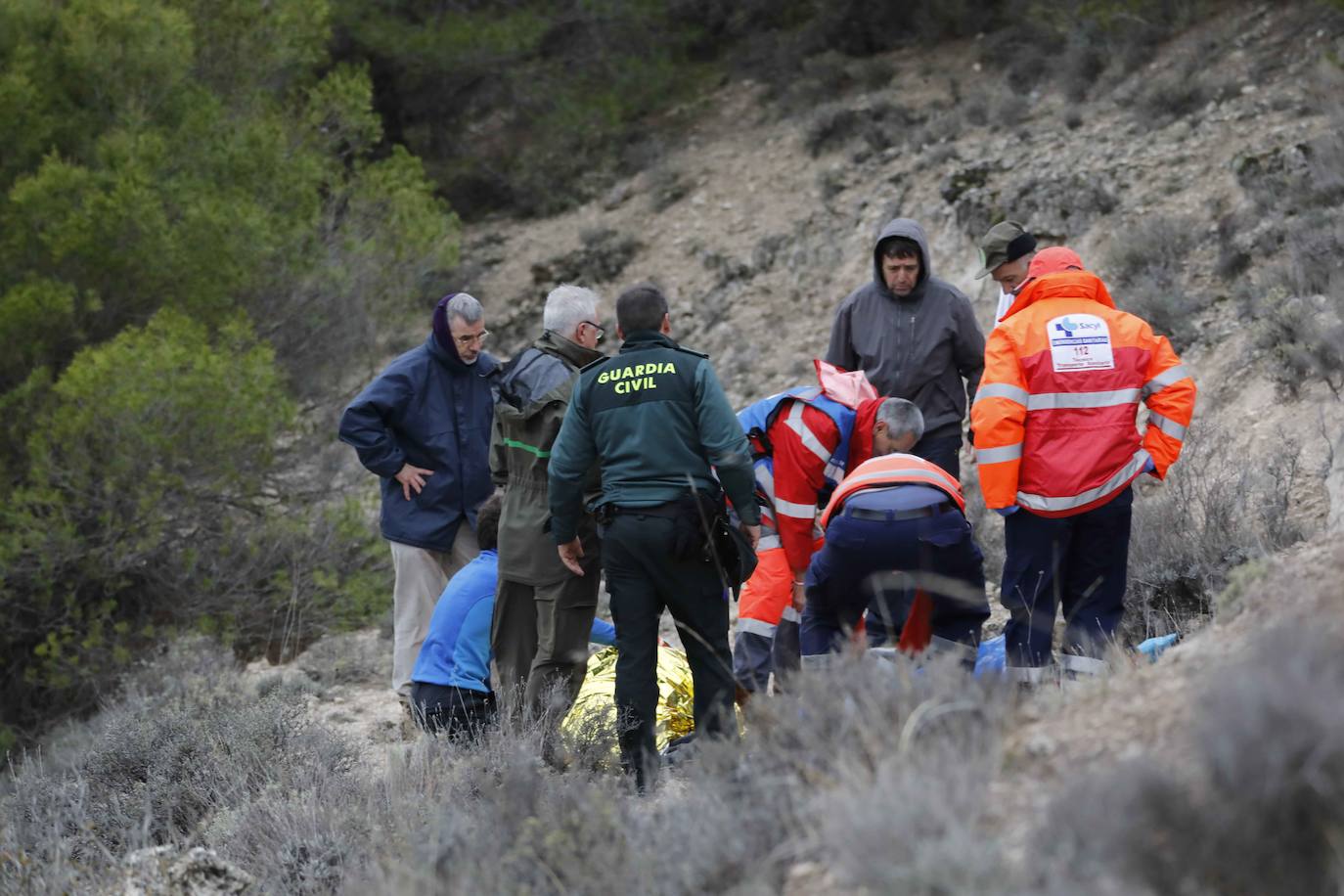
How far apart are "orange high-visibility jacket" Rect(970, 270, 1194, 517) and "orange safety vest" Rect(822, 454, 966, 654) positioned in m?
0.30

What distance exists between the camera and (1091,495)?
4777 millimetres

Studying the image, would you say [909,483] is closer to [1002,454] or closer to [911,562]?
[911,562]

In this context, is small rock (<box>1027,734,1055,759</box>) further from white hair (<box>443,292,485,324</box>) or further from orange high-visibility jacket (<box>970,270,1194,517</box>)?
white hair (<box>443,292,485,324</box>)

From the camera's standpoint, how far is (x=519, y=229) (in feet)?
56.7

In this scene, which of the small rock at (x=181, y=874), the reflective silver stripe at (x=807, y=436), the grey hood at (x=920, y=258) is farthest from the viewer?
the grey hood at (x=920, y=258)

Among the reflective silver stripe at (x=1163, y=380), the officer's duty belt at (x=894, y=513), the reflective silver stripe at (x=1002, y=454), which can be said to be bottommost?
the officer's duty belt at (x=894, y=513)

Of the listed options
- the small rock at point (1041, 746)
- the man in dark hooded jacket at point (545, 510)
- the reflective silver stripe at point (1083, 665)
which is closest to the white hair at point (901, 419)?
the reflective silver stripe at point (1083, 665)

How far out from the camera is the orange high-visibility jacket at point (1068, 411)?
15.6 ft

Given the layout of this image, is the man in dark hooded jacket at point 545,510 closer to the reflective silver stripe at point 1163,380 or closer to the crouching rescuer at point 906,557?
the crouching rescuer at point 906,557

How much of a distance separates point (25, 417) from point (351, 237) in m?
3.91

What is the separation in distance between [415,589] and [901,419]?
256 centimetres

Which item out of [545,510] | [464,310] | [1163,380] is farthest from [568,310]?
[1163,380]

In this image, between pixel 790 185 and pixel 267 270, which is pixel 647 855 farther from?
pixel 790 185

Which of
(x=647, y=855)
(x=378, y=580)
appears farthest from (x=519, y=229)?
(x=647, y=855)
